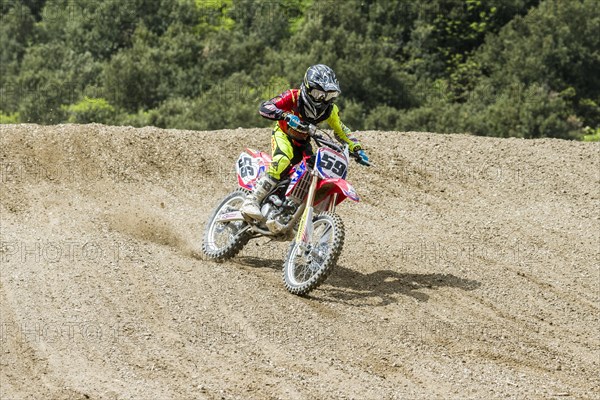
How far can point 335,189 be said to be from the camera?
993cm

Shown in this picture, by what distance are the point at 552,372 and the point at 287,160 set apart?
3.63 m

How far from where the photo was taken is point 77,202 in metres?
13.1

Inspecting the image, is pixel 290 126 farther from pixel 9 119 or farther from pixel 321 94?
pixel 9 119

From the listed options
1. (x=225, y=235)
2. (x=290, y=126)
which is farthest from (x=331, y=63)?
(x=290, y=126)

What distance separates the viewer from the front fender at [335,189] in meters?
9.51

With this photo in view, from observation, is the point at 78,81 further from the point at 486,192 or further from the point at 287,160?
the point at 287,160

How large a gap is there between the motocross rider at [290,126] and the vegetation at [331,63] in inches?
772

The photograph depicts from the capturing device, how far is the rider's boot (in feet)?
34.0

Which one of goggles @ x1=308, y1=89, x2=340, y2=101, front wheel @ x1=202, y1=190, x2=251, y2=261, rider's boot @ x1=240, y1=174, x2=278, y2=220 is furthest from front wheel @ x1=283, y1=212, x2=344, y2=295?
goggles @ x1=308, y1=89, x2=340, y2=101

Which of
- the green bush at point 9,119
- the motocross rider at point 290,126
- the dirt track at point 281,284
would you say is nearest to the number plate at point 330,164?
the motocross rider at point 290,126


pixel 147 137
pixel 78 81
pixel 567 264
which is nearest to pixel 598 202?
pixel 567 264

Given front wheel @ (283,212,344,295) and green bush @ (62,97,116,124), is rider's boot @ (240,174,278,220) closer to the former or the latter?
front wheel @ (283,212,344,295)

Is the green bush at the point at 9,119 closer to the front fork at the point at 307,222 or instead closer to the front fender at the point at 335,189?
the front fender at the point at 335,189

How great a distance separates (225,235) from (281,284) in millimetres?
1465
